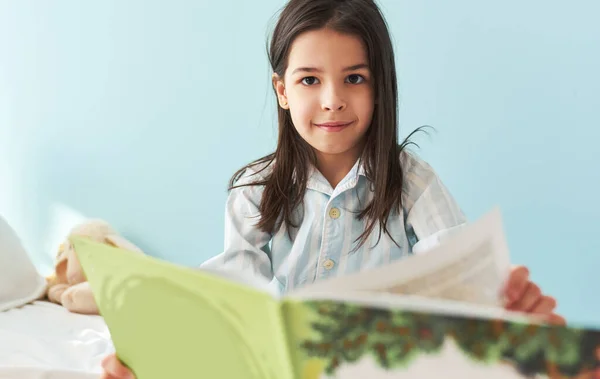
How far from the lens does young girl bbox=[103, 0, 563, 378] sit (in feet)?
3.45

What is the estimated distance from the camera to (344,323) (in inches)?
19.6

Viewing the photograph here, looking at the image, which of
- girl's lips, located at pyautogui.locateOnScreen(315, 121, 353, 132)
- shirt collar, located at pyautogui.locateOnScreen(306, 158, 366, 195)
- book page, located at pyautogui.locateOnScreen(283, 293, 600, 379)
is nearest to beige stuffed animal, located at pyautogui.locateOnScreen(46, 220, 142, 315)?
shirt collar, located at pyautogui.locateOnScreen(306, 158, 366, 195)

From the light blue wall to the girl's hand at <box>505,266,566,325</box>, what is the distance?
0.89 metres

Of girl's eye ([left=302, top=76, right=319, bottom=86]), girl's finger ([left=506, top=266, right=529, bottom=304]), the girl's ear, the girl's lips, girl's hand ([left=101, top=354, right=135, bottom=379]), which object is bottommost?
girl's hand ([left=101, top=354, right=135, bottom=379])

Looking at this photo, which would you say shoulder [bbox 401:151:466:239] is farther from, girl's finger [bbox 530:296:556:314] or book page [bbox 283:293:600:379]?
book page [bbox 283:293:600:379]

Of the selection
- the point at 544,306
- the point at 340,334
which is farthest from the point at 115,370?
the point at 544,306

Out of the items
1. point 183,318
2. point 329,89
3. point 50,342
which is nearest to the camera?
point 183,318

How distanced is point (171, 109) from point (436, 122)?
0.81m

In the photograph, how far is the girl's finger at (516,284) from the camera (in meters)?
0.70

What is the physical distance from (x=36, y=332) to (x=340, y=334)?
128 centimetres

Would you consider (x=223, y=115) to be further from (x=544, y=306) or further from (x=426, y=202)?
(x=544, y=306)

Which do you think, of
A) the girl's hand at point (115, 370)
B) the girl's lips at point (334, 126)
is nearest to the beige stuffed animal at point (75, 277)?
the girl's lips at point (334, 126)

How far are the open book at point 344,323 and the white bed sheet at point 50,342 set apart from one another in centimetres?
53

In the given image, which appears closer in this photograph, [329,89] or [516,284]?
[516,284]
